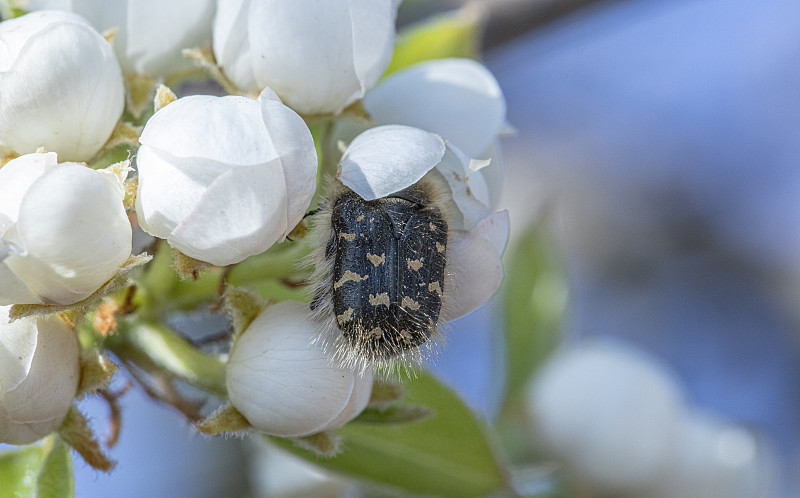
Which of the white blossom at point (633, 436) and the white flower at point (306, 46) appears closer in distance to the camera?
the white flower at point (306, 46)

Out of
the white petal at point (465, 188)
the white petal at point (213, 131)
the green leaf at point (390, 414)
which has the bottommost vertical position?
the green leaf at point (390, 414)

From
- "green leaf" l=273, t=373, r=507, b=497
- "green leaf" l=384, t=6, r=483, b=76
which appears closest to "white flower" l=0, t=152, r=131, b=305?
"green leaf" l=273, t=373, r=507, b=497

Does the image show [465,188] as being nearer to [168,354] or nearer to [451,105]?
[451,105]

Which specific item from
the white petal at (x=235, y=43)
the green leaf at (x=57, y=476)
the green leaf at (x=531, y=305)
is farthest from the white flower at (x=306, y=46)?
the green leaf at (x=531, y=305)

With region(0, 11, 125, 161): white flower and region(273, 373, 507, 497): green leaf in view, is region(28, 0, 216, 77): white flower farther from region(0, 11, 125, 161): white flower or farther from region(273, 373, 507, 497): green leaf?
region(273, 373, 507, 497): green leaf

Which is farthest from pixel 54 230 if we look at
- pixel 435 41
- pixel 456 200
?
pixel 435 41

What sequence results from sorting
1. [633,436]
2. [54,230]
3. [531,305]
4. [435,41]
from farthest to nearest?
1. [531,305]
2. [633,436]
3. [435,41]
4. [54,230]

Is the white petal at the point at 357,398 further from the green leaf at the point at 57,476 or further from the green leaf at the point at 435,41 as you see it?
the green leaf at the point at 435,41
